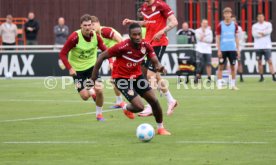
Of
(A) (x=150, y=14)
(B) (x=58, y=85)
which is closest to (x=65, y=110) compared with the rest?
(A) (x=150, y=14)

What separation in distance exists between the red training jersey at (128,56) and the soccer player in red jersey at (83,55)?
6.77 ft

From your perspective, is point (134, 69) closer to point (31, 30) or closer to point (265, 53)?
point (265, 53)

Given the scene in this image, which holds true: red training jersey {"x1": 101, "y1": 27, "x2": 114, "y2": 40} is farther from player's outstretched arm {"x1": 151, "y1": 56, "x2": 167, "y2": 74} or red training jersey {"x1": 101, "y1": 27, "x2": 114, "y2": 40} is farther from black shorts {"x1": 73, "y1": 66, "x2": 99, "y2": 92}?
player's outstretched arm {"x1": 151, "y1": 56, "x2": 167, "y2": 74}

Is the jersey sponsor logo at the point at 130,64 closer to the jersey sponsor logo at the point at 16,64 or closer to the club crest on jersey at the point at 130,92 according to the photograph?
the club crest on jersey at the point at 130,92

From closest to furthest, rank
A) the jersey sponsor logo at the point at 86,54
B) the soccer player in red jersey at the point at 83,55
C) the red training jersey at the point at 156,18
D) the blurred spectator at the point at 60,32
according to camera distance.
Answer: the soccer player in red jersey at the point at 83,55 < the jersey sponsor logo at the point at 86,54 < the red training jersey at the point at 156,18 < the blurred spectator at the point at 60,32

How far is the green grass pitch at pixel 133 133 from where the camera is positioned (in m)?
11.8

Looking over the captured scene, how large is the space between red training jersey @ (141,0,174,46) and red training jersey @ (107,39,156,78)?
389cm

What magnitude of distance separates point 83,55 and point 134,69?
9.73 ft

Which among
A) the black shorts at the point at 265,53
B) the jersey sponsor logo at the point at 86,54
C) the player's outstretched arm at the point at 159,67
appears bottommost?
the black shorts at the point at 265,53

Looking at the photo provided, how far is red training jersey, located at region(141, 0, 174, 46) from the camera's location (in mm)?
18812

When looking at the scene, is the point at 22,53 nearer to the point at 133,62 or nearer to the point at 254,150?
the point at 133,62

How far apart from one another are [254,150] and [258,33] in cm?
2010

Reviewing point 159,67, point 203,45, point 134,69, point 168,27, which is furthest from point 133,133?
point 203,45

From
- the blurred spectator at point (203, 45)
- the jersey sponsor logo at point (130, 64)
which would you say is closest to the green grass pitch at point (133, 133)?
the jersey sponsor logo at point (130, 64)
